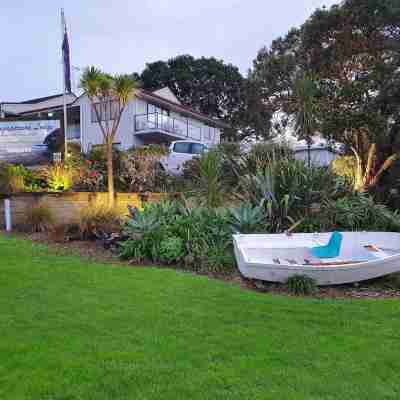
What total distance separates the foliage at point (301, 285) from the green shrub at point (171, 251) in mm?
2287

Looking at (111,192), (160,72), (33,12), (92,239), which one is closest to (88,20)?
(33,12)

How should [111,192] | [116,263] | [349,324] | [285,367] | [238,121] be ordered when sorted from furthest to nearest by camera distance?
[238,121], [111,192], [116,263], [349,324], [285,367]

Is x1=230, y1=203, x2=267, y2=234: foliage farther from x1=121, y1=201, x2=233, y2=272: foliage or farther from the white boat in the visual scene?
the white boat

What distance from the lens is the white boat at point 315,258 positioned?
19.9 ft

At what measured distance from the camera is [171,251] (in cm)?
745

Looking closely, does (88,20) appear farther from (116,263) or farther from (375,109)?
(116,263)

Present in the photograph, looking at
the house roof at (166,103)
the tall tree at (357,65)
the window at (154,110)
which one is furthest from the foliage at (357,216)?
the window at (154,110)

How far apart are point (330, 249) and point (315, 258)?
33cm

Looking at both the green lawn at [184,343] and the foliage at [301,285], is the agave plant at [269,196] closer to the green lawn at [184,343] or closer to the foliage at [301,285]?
the foliage at [301,285]

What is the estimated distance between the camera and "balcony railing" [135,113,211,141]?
2714 centimetres

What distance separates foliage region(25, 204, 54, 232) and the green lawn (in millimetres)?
4546

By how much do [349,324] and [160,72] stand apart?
148ft

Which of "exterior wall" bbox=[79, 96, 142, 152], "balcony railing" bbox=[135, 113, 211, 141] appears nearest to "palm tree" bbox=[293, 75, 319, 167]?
"balcony railing" bbox=[135, 113, 211, 141]

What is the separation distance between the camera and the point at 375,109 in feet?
53.3
